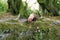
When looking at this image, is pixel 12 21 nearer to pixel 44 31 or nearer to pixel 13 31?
pixel 13 31

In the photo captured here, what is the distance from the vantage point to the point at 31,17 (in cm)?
444

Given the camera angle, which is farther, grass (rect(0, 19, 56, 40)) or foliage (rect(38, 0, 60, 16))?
foliage (rect(38, 0, 60, 16))

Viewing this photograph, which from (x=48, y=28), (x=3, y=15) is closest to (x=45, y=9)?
(x=3, y=15)

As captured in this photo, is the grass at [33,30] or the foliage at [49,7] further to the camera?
the foliage at [49,7]

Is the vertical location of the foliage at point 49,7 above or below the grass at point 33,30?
above

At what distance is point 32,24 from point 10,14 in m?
1.24

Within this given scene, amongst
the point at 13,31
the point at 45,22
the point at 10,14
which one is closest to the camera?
the point at 13,31

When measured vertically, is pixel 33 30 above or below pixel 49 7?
below

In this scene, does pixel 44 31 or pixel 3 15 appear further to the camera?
pixel 3 15

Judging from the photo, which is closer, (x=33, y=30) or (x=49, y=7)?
(x=33, y=30)

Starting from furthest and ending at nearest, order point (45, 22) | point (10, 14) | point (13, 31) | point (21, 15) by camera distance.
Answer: point (10, 14), point (21, 15), point (45, 22), point (13, 31)

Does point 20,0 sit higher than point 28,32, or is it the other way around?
point 20,0

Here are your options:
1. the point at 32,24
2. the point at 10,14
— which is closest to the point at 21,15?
the point at 10,14

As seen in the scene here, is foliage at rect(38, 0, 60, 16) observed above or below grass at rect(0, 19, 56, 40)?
above
